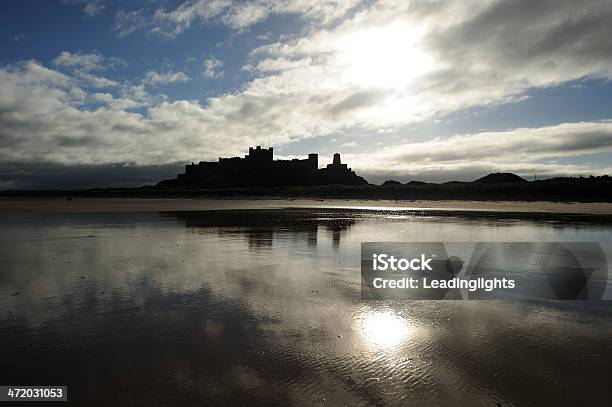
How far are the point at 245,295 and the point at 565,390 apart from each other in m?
5.71

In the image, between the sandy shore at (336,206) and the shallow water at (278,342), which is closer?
the shallow water at (278,342)

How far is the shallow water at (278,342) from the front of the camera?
4.24m

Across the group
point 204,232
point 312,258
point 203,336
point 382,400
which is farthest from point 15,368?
point 204,232

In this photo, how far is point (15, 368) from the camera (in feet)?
15.3

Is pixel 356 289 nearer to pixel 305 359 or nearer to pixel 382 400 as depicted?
pixel 305 359

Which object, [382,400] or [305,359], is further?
[305,359]

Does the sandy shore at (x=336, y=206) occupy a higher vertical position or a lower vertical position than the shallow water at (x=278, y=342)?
higher

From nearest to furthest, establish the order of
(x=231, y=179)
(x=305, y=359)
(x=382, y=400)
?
1. (x=382, y=400)
2. (x=305, y=359)
3. (x=231, y=179)

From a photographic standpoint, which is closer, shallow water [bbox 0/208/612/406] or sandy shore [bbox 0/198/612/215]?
shallow water [bbox 0/208/612/406]

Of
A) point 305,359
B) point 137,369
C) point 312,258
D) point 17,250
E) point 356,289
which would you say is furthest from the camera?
point 17,250

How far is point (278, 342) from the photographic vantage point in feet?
18.4

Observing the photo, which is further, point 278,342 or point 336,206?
point 336,206

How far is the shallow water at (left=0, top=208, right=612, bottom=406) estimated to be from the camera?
4.24 m

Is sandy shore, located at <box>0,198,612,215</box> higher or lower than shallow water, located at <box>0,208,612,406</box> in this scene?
higher
